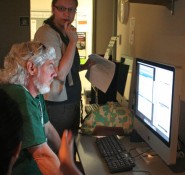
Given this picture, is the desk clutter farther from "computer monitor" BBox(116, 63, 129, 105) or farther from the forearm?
"computer monitor" BBox(116, 63, 129, 105)

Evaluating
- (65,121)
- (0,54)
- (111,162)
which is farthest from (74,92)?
(0,54)

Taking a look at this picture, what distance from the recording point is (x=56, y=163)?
4.27 feet

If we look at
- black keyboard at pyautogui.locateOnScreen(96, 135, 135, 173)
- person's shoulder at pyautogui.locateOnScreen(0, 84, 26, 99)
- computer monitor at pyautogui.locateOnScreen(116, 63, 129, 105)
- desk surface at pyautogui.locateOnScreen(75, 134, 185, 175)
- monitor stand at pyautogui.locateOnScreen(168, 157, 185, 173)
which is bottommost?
desk surface at pyautogui.locateOnScreen(75, 134, 185, 175)

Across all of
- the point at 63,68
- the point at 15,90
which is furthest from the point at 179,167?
the point at 63,68

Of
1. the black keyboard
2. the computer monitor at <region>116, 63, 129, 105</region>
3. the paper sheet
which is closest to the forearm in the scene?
the black keyboard

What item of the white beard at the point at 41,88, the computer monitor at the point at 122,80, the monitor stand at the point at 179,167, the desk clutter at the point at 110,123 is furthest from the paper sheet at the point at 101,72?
the monitor stand at the point at 179,167

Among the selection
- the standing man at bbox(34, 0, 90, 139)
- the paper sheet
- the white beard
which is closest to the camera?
the white beard

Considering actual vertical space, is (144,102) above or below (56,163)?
above

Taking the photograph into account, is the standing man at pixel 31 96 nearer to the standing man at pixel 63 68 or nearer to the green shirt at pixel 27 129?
the green shirt at pixel 27 129

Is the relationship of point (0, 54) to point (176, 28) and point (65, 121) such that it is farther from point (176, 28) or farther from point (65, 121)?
point (176, 28)

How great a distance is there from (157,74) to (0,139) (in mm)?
894

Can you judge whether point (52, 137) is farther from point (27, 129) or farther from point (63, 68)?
point (27, 129)

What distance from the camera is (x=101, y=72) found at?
86.8 inches

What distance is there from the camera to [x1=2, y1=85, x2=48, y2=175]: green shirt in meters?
1.29
